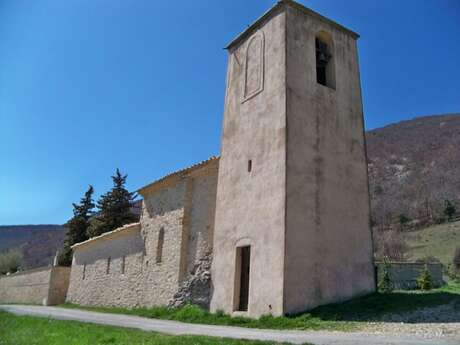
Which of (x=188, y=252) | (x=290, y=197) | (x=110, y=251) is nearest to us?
(x=290, y=197)

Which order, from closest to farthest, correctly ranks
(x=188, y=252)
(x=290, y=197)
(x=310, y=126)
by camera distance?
1. (x=290, y=197)
2. (x=310, y=126)
3. (x=188, y=252)

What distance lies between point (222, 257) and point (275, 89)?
221 inches

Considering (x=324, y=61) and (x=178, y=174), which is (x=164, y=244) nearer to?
(x=178, y=174)

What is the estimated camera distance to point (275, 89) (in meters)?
13.1

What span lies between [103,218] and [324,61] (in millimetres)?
20530

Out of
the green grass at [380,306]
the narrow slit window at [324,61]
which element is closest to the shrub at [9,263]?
the narrow slit window at [324,61]

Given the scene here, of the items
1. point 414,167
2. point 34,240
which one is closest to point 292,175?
point 414,167

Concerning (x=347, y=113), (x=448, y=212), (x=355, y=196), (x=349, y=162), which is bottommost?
(x=355, y=196)

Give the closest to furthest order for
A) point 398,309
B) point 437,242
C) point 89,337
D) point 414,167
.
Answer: point 89,337, point 398,309, point 437,242, point 414,167

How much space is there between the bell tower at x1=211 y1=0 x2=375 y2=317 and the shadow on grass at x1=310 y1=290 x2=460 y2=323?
71 centimetres

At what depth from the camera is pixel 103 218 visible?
2933 centimetres

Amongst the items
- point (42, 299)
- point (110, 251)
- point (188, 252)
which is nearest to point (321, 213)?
point (188, 252)

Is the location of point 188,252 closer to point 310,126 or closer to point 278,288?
point 278,288

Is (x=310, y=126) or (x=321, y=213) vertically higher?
(x=310, y=126)
